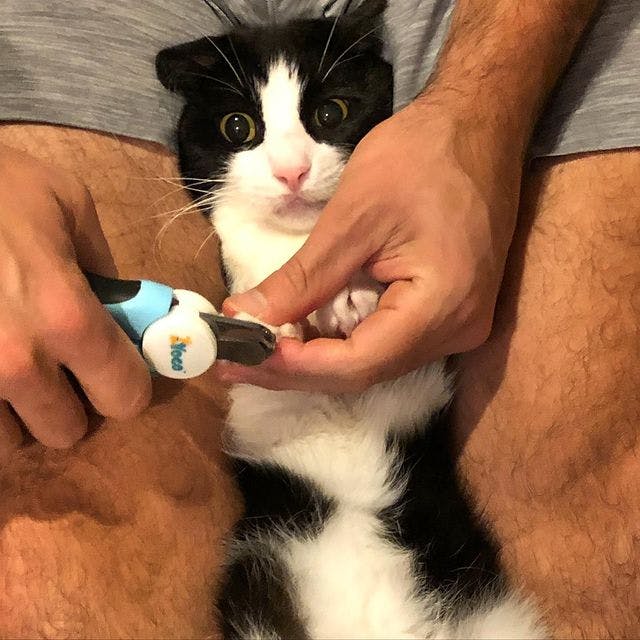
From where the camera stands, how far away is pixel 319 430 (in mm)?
995

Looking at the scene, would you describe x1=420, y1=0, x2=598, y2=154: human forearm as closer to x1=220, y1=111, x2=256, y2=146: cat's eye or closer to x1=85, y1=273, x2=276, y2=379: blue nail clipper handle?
x1=220, y1=111, x2=256, y2=146: cat's eye

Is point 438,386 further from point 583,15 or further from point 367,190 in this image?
point 583,15

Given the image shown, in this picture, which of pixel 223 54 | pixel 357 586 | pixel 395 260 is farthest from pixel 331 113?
pixel 357 586

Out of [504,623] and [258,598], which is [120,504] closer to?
[258,598]

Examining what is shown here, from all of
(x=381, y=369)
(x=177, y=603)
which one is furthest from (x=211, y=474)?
(x=381, y=369)

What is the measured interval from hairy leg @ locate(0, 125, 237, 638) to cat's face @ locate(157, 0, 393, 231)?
153mm

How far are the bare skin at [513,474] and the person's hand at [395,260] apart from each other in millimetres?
109

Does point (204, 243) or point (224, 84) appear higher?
point (224, 84)

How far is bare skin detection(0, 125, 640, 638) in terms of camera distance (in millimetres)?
808

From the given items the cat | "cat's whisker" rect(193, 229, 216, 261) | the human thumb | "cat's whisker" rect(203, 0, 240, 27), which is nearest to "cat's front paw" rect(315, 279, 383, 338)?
the cat

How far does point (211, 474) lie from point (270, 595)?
0.54 ft

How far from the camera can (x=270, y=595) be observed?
88cm

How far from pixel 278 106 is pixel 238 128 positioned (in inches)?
3.1

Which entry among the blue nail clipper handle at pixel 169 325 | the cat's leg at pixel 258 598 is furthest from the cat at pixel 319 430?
the blue nail clipper handle at pixel 169 325
